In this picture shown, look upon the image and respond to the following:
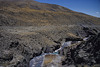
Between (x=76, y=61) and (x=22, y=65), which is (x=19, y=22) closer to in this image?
(x=22, y=65)

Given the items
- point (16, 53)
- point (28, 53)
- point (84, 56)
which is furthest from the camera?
point (28, 53)

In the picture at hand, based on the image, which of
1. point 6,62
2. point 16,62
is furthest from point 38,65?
point 6,62

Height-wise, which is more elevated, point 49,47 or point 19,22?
point 19,22

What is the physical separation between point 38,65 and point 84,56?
4238 millimetres

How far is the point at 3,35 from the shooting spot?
9.93m

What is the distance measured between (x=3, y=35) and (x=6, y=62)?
11.7 feet

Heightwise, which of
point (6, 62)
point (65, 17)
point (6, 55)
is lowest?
point (6, 62)

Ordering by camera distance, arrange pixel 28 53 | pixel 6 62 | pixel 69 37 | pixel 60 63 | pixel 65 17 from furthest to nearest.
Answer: pixel 65 17, pixel 69 37, pixel 28 53, pixel 60 63, pixel 6 62

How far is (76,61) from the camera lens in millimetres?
7137

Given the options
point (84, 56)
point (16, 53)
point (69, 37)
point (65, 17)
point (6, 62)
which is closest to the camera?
point (84, 56)

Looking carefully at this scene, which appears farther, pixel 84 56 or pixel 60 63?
pixel 60 63

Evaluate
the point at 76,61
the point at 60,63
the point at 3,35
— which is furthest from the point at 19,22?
the point at 76,61

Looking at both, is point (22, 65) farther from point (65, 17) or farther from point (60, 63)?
point (65, 17)

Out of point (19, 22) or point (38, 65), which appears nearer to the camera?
point (38, 65)
